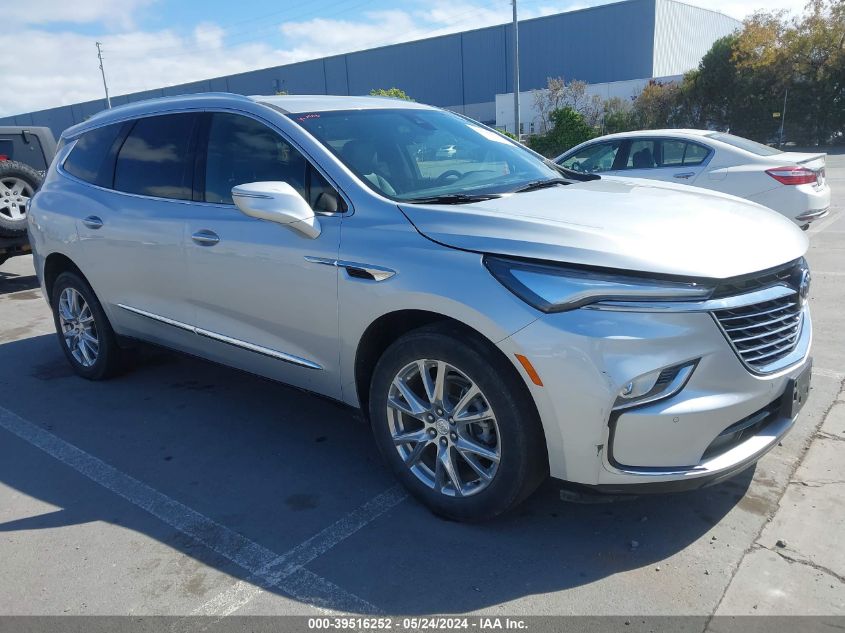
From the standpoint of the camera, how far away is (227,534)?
10.2ft

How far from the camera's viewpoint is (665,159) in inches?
343

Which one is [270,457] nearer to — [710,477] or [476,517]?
[476,517]

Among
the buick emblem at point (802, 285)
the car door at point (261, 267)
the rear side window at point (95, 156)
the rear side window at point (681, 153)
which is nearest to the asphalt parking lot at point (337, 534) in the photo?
the car door at point (261, 267)

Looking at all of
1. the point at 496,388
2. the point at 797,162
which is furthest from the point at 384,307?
the point at 797,162

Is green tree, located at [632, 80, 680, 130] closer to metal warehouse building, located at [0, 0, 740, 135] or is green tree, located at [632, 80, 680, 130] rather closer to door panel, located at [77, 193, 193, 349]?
metal warehouse building, located at [0, 0, 740, 135]

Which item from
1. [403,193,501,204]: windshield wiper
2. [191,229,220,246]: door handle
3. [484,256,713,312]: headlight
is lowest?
[484,256,713,312]: headlight

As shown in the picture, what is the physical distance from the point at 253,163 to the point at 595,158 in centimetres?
661

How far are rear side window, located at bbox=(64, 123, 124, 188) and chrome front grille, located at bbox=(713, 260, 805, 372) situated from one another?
3991 mm

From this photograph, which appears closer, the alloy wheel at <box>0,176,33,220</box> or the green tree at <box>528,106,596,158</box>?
the alloy wheel at <box>0,176,33,220</box>

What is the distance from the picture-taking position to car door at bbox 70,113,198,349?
161 inches

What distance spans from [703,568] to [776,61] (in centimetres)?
3773

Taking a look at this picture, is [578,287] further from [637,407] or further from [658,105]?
[658,105]

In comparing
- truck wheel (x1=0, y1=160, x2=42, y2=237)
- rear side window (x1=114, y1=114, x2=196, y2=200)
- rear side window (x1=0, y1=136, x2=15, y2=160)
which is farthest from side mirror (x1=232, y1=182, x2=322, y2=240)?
rear side window (x1=0, y1=136, x2=15, y2=160)

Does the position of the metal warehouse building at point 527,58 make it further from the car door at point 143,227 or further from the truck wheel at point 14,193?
the car door at point 143,227
